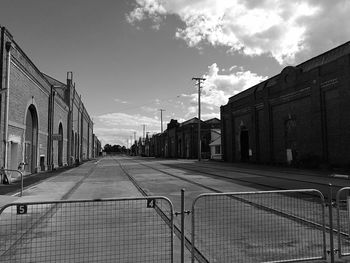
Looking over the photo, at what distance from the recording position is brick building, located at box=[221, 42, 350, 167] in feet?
107

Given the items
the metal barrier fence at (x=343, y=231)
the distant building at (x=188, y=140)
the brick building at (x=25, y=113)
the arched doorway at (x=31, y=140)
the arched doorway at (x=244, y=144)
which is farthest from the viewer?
the distant building at (x=188, y=140)

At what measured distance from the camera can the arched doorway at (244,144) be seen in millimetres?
53906

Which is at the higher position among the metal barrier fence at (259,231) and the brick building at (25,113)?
the brick building at (25,113)

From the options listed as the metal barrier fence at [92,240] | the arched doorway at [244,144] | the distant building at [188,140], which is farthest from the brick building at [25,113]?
the distant building at [188,140]

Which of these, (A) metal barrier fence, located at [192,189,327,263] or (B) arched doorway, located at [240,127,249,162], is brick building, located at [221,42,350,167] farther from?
(A) metal barrier fence, located at [192,189,327,263]

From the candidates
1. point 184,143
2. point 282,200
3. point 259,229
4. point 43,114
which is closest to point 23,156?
point 43,114

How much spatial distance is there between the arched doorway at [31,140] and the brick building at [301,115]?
82.3ft

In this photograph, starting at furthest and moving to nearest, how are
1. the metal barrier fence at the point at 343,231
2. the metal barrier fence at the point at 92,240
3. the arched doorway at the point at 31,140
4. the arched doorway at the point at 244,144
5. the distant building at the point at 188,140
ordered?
1. the distant building at the point at 188,140
2. the arched doorway at the point at 244,144
3. the arched doorway at the point at 31,140
4. the metal barrier fence at the point at 343,231
5. the metal barrier fence at the point at 92,240

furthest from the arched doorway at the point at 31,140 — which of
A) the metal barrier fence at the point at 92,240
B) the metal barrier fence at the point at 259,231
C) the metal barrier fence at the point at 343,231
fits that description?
the metal barrier fence at the point at 343,231

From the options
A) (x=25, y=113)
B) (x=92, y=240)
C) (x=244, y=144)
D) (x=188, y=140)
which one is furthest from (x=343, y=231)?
(x=188, y=140)

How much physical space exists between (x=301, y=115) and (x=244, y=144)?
1647 cm

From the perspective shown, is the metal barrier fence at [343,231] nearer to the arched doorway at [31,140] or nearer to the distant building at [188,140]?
the arched doorway at [31,140]

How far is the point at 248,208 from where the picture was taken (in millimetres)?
10938

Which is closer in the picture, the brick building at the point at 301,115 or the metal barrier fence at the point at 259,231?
the metal barrier fence at the point at 259,231
